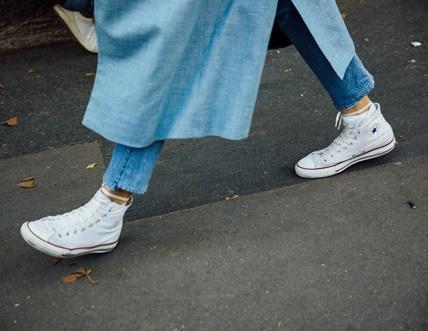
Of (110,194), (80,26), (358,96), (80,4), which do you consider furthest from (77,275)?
(80,26)

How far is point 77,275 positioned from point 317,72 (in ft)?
3.93

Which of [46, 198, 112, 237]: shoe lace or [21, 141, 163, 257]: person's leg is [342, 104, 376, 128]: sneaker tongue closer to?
[21, 141, 163, 257]: person's leg

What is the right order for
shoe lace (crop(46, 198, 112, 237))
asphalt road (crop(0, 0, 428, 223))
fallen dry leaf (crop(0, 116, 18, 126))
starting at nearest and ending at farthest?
shoe lace (crop(46, 198, 112, 237)) → asphalt road (crop(0, 0, 428, 223)) → fallen dry leaf (crop(0, 116, 18, 126))

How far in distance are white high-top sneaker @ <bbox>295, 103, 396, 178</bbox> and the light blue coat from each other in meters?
0.62

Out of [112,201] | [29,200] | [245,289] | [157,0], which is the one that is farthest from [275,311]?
[29,200]

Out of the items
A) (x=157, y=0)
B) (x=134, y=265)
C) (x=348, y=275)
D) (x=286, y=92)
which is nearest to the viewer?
(x=157, y=0)

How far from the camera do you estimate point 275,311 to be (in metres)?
2.47

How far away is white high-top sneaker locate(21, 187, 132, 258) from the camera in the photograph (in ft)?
8.97

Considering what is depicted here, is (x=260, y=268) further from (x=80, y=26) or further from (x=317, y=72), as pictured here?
(x=80, y=26)

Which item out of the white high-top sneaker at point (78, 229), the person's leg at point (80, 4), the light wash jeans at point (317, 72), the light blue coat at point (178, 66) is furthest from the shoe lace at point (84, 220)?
the person's leg at point (80, 4)

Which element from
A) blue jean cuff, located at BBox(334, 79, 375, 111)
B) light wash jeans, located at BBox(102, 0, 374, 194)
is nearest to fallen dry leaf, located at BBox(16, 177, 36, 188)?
light wash jeans, located at BBox(102, 0, 374, 194)

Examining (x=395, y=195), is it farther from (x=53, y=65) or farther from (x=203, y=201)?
(x=53, y=65)

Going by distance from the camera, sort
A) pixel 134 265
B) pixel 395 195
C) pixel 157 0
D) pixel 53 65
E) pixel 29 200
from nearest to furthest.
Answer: pixel 157 0 → pixel 134 265 → pixel 395 195 → pixel 29 200 → pixel 53 65

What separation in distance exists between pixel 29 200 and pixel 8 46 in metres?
2.08
